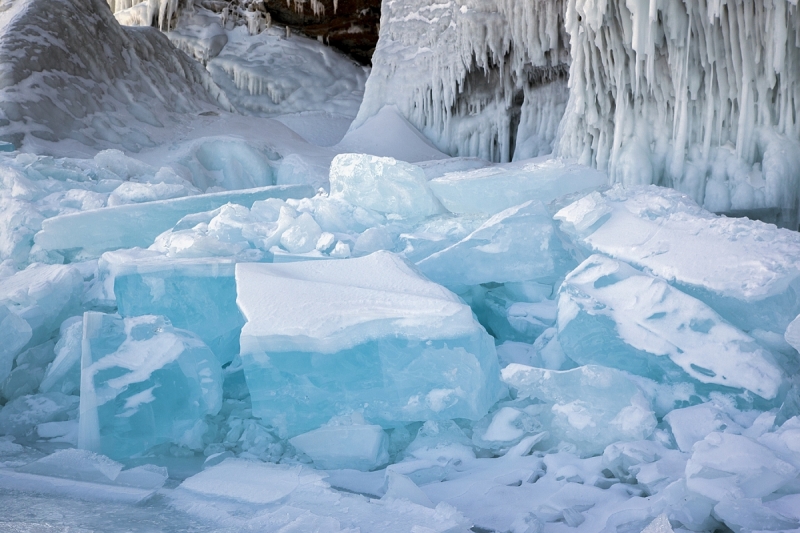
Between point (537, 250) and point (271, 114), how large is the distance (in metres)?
11.6

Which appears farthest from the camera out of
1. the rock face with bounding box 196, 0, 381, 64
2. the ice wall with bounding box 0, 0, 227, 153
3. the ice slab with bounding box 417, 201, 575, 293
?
the rock face with bounding box 196, 0, 381, 64

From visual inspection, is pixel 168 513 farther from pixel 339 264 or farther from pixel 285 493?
pixel 339 264

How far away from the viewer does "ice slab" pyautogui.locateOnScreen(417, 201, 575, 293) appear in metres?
2.72

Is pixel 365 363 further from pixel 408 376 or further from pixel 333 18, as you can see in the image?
pixel 333 18

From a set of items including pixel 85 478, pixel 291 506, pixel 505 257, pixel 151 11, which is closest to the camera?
pixel 291 506

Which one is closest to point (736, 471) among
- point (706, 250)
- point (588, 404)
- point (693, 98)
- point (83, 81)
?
point (588, 404)

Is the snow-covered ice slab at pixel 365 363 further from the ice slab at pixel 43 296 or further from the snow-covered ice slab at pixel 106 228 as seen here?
the snow-covered ice slab at pixel 106 228

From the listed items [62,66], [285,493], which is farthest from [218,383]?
[62,66]

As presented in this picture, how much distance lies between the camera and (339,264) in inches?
93.5

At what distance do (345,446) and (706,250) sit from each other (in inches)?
65.0

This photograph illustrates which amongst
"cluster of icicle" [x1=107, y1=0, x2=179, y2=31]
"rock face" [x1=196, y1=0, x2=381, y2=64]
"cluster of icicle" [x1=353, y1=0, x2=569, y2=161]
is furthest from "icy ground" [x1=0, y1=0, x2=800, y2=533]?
"rock face" [x1=196, y1=0, x2=381, y2=64]

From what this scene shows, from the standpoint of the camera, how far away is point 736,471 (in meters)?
1.38

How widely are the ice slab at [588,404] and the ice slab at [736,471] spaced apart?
34 cm

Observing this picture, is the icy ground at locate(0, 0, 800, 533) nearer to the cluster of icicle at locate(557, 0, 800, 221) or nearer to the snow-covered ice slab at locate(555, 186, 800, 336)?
the snow-covered ice slab at locate(555, 186, 800, 336)
